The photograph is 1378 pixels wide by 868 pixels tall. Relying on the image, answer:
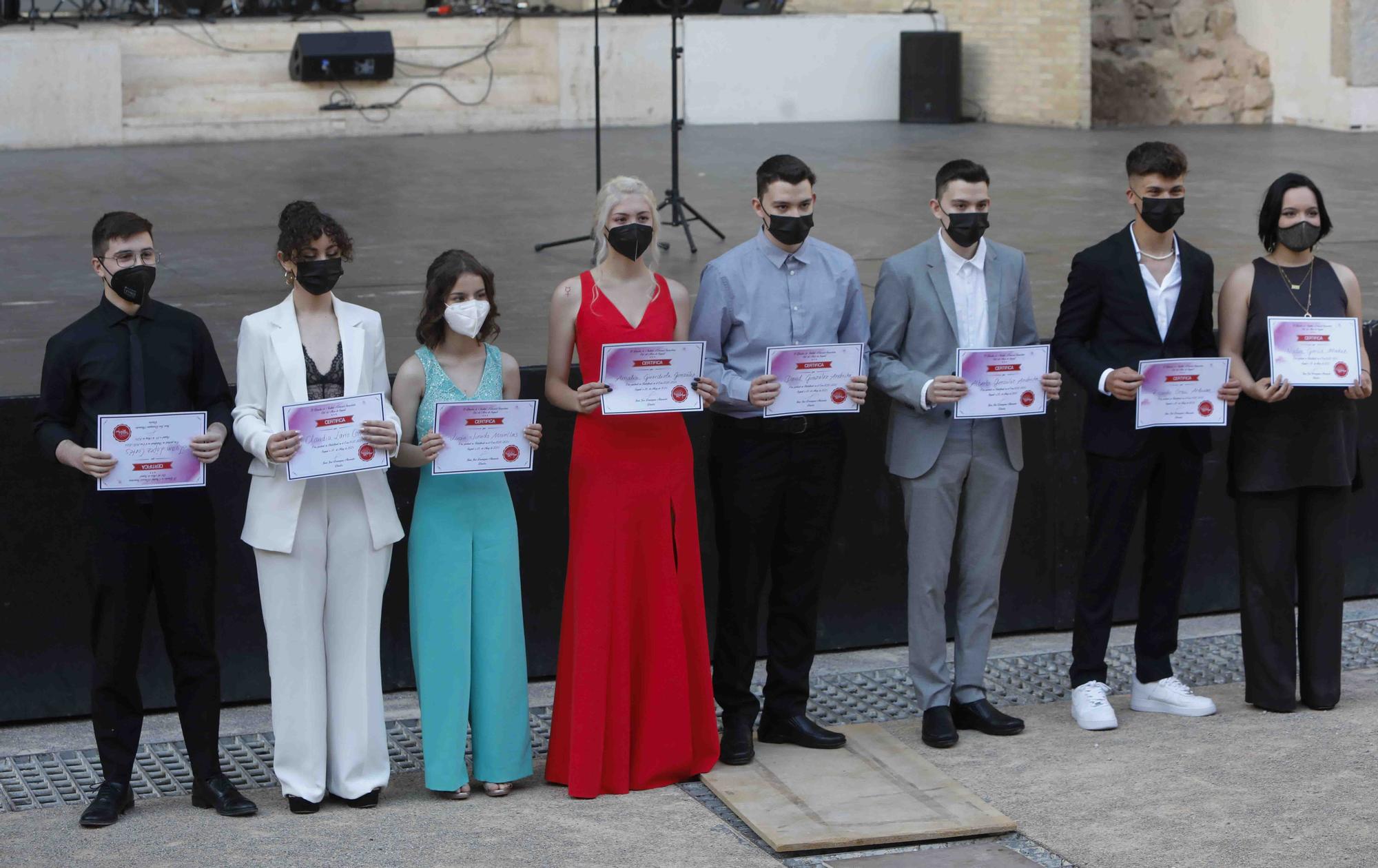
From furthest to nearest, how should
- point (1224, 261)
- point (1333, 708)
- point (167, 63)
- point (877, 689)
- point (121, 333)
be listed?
point (167, 63), point (1224, 261), point (877, 689), point (1333, 708), point (121, 333)

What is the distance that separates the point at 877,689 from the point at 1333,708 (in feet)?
5.15

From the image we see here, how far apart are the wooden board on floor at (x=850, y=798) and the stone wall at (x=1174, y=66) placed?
14.1 m

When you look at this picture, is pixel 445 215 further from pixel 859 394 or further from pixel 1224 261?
pixel 859 394

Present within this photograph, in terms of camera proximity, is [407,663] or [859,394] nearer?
[859,394]

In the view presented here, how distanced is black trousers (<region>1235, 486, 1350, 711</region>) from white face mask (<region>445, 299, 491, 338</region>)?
107 inches

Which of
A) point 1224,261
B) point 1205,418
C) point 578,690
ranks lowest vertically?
point 578,690

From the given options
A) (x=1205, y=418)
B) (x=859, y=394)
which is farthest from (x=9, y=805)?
(x=1205, y=418)

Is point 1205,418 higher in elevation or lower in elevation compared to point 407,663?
higher

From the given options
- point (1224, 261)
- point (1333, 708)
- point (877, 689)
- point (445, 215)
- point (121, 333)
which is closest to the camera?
point (121, 333)

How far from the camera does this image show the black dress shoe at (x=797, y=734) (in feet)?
18.3

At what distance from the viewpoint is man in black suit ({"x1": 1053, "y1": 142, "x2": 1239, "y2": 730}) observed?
5.60 metres

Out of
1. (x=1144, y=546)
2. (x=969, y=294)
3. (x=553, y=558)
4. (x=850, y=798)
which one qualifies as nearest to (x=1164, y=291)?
(x=969, y=294)

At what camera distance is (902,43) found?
18.1 metres

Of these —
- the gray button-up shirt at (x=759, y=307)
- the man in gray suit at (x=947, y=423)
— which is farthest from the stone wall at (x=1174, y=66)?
the gray button-up shirt at (x=759, y=307)
